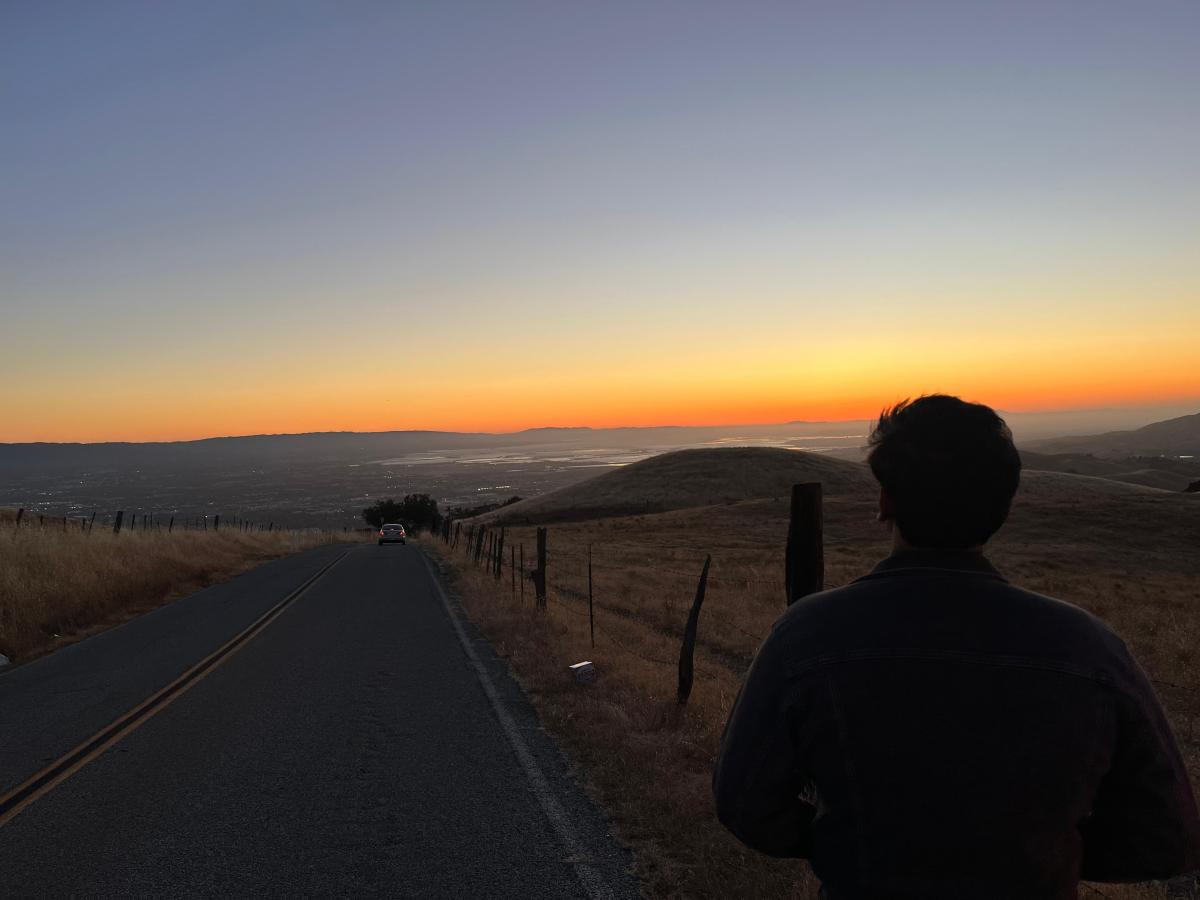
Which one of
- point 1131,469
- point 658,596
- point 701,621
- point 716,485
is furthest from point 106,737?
point 1131,469

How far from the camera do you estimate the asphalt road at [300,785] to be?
17.6ft

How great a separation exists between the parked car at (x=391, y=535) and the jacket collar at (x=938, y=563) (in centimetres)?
5418

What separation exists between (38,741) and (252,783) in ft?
10.1

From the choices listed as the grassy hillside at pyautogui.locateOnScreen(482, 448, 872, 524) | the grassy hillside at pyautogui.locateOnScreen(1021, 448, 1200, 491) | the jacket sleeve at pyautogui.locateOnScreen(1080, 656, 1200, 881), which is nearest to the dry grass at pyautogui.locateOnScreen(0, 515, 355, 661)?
the jacket sleeve at pyautogui.locateOnScreen(1080, 656, 1200, 881)

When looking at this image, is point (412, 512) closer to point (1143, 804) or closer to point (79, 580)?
point (79, 580)

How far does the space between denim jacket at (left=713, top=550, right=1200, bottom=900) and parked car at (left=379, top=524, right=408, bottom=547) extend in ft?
178

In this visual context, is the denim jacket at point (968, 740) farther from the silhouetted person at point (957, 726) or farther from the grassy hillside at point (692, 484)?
the grassy hillside at point (692, 484)

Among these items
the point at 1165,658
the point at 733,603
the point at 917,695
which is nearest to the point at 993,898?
the point at 917,695

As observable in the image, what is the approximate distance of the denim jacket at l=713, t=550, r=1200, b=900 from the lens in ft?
6.48

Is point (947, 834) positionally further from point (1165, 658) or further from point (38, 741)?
point (1165, 658)

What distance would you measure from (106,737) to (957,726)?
8972mm

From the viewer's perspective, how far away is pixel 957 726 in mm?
1974

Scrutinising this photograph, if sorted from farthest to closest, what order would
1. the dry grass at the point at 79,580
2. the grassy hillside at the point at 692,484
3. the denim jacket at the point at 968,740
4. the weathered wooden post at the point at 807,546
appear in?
1. the grassy hillside at the point at 692,484
2. the dry grass at the point at 79,580
3. the weathered wooden post at the point at 807,546
4. the denim jacket at the point at 968,740

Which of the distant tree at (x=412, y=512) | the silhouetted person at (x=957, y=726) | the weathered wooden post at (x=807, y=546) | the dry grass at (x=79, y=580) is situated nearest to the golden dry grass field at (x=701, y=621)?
the weathered wooden post at (x=807, y=546)
